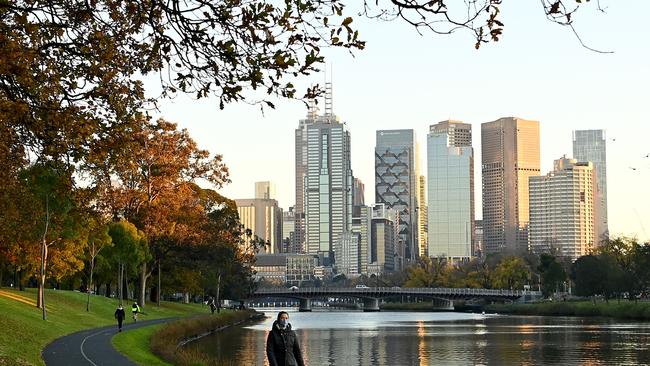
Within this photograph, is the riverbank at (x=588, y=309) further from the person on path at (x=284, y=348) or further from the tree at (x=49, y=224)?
the person on path at (x=284, y=348)

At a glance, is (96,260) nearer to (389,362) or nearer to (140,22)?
(389,362)

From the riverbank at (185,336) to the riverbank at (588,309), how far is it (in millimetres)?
51213

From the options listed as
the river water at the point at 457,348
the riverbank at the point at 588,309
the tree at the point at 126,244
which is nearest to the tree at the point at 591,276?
the riverbank at the point at 588,309

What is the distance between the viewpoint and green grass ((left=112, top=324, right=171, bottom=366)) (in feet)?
146

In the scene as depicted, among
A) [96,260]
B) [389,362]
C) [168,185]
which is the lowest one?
[389,362]

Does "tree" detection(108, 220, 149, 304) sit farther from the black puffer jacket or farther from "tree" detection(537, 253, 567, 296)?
"tree" detection(537, 253, 567, 296)

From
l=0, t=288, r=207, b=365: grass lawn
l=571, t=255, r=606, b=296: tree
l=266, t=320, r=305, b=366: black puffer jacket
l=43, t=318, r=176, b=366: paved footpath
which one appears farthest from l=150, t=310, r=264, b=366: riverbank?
l=571, t=255, r=606, b=296: tree

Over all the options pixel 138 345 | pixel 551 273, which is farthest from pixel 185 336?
pixel 551 273

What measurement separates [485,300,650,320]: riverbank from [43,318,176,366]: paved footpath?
8510cm

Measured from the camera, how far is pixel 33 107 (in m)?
18.6

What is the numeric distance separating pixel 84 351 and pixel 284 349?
26107 millimetres

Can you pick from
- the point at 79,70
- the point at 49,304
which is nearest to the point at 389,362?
the point at 49,304

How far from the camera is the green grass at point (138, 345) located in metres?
44.4

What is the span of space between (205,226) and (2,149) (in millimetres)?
76877
